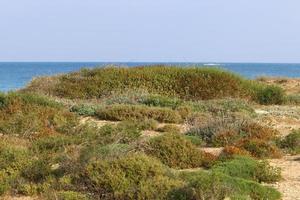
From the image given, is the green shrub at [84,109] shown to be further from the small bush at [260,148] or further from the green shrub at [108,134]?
the small bush at [260,148]

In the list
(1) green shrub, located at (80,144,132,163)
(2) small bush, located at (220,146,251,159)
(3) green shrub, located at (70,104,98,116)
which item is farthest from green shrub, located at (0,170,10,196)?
(3) green shrub, located at (70,104,98,116)

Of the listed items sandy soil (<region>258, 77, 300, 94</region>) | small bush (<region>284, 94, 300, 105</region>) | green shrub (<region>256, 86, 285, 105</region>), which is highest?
green shrub (<region>256, 86, 285, 105</region>)

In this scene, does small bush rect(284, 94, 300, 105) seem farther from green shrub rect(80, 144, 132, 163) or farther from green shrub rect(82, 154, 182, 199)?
green shrub rect(82, 154, 182, 199)

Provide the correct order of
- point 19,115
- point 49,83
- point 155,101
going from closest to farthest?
point 19,115 → point 155,101 → point 49,83

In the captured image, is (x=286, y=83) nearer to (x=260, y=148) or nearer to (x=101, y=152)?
(x=260, y=148)

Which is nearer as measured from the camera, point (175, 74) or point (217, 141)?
point (217, 141)

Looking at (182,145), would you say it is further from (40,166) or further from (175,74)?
(175,74)

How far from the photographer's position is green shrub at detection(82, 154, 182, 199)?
854cm

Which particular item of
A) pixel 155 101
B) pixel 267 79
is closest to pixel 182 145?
pixel 155 101

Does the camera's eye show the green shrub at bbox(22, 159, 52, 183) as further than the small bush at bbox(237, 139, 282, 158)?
No

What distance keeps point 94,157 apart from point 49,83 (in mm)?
15218

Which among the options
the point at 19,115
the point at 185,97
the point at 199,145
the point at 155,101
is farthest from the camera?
the point at 185,97

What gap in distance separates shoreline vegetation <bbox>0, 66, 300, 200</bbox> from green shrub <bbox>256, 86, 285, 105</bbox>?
5.63ft

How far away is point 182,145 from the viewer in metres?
11.5
